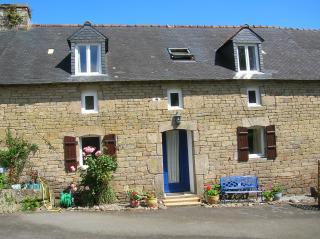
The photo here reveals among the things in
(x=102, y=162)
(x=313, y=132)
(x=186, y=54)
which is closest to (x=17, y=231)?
(x=102, y=162)

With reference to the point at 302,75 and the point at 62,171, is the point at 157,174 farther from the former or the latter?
the point at 302,75

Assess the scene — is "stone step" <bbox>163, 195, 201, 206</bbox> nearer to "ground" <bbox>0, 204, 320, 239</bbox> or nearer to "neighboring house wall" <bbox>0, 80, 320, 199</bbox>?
"neighboring house wall" <bbox>0, 80, 320, 199</bbox>

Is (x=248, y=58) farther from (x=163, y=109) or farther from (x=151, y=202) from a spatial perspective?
(x=151, y=202)

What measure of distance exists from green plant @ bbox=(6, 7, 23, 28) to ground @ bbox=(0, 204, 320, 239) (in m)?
8.45

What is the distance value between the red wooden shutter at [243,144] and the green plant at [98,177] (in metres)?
4.29

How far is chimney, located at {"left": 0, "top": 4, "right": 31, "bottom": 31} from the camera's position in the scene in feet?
51.0

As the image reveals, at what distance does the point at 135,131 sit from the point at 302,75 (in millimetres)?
6435

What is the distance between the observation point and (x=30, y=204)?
37.0 ft

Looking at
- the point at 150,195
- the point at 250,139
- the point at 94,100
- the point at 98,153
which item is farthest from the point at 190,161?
the point at 94,100

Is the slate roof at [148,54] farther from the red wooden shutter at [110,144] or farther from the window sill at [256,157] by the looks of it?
the window sill at [256,157]

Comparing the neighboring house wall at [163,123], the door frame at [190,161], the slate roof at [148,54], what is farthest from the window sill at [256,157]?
the slate roof at [148,54]

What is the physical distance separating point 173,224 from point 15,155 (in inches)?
221

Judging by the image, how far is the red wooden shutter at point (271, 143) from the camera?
533 inches

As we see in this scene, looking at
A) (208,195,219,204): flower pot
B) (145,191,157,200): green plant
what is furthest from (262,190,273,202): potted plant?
(145,191,157,200): green plant
